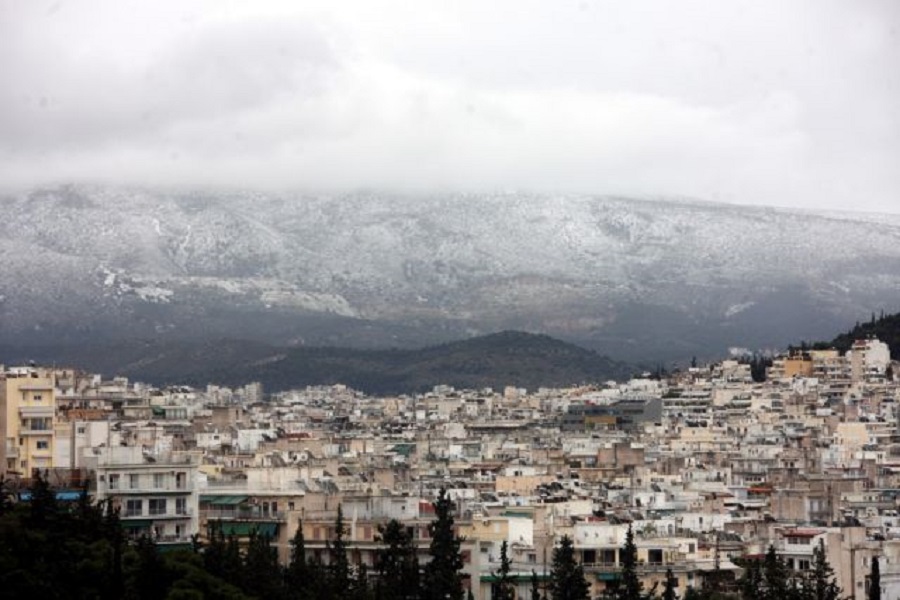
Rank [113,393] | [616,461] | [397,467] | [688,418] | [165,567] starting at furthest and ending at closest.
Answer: [688,418] → [113,393] → [616,461] → [397,467] → [165,567]

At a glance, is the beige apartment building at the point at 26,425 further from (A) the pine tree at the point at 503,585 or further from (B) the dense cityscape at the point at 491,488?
(A) the pine tree at the point at 503,585

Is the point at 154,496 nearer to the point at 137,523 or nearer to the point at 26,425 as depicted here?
the point at 137,523

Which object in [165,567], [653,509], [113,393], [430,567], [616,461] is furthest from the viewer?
[113,393]

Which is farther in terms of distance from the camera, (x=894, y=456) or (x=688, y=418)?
(x=688, y=418)

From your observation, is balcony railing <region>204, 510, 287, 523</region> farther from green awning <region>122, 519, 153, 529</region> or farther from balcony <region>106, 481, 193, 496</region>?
green awning <region>122, 519, 153, 529</region>

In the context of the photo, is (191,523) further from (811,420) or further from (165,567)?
(811,420)

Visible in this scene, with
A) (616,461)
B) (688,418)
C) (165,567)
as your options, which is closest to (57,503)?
(165,567)

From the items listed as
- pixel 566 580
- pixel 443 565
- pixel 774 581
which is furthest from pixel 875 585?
pixel 443 565
